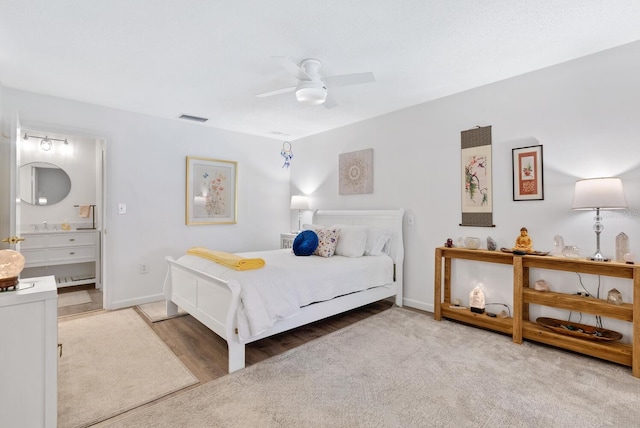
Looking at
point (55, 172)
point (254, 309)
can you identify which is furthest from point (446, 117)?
point (55, 172)

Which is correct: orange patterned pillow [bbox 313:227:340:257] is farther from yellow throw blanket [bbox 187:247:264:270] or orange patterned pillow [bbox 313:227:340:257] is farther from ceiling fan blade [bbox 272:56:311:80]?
ceiling fan blade [bbox 272:56:311:80]

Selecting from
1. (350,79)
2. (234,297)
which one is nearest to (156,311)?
(234,297)

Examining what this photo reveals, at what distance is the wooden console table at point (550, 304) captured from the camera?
234 cm

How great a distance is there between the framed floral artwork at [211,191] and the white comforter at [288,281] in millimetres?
1381

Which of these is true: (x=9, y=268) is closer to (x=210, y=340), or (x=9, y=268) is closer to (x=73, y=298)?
(x=210, y=340)

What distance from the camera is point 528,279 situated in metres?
3.01

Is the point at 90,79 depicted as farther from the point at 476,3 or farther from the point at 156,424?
the point at 476,3

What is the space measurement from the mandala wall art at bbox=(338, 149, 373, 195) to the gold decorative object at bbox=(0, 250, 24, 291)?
3648 millimetres

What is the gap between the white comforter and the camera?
241cm

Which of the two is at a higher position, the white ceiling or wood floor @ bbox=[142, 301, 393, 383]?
the white ceiling

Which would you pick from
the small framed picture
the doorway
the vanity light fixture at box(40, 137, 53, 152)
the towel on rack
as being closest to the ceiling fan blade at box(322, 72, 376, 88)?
the small framed picture

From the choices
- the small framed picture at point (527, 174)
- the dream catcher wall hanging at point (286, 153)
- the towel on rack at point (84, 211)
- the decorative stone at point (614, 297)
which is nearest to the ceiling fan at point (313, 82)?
the small framed picture at point (527, 174)

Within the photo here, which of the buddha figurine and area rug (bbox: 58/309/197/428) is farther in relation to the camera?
the buddha figurine

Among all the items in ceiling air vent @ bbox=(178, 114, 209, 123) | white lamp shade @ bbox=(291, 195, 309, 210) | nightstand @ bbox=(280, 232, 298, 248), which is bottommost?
nightstand @ bbox=(280, 232, 298, 248)
